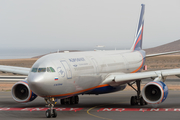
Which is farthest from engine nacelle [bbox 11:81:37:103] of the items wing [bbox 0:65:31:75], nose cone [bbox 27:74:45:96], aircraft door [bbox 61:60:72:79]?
nose cone [bbox 27:74:45:96]

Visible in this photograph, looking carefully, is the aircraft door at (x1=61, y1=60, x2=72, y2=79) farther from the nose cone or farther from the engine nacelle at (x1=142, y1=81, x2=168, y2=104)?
the engine nacelle at (x1=142, y1=81, x2=168, y2=104)

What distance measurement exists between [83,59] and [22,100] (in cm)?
532

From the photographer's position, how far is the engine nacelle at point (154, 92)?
21.2m

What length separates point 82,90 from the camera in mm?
20578

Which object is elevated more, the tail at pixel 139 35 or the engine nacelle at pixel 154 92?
the tail at pixel 139 35

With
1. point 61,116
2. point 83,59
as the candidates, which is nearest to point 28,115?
point 61,116

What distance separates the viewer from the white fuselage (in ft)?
57.4

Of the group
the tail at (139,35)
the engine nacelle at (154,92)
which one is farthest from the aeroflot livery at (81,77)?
the tail at (139,35)

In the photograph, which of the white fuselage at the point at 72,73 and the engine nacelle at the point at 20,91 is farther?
the engine nacelle at the point at 20,91

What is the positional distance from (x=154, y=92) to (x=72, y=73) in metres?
6.33

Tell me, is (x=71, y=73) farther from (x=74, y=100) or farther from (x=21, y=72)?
(x=21, y=72)

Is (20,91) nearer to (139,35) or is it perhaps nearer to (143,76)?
(143,76)

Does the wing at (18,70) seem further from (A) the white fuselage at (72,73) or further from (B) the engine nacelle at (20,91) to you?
(A) the white fuselage at (72,73)

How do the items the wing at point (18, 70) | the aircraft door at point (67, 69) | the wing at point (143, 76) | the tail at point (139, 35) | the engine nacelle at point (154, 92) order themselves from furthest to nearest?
the tail at point (139, 35) < the wing at point (18, 70) < the wing at point (143, 76) < the engine nacelle at point (154, 92) < the aircraft door at point (67, 69)
